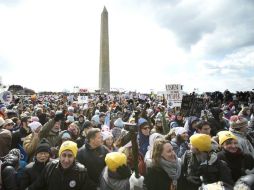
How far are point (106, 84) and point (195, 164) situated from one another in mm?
33799

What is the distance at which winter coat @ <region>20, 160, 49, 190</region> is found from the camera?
11.3ft

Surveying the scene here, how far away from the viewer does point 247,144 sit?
4445 millimetres

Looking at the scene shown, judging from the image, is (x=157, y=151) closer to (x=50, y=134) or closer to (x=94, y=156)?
(x=94, y=156)

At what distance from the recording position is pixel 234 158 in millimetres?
3609

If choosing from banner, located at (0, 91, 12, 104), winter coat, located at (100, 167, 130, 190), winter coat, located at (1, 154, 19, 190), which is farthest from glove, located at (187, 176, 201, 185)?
banner, located at (0, 91, 12, 104)

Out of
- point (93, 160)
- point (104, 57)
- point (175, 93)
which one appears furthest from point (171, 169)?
point (104, 57)

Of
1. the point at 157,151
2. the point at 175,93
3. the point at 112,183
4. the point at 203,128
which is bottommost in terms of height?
the point at 112,183

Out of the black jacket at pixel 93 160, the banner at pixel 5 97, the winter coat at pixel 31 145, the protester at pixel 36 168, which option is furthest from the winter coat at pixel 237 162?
the banner at pixel 5 97

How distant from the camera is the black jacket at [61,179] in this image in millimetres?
3203

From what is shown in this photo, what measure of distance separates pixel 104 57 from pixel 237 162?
31.6 metres

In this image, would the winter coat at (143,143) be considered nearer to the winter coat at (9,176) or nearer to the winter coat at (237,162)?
the winter coat at (237,162)

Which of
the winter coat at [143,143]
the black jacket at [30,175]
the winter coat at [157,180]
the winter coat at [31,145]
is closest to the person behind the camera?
the winter coat at [157,180]

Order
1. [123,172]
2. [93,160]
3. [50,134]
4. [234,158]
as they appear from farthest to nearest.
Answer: [50,134], [93,160], [234,158], [123,172]

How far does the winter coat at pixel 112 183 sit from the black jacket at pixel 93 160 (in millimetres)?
473
